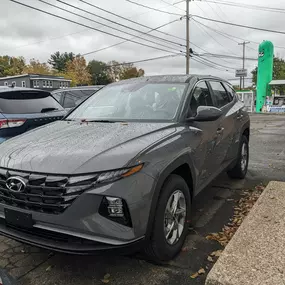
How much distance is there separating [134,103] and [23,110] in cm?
206

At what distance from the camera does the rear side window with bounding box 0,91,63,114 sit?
4.76 meters

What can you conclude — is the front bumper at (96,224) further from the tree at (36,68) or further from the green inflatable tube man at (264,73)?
the tree at (36,68)

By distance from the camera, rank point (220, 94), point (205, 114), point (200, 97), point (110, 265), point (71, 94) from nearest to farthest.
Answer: point (110, 265) < point (205, 114) < point (200, 97) < point (220, 94) < point (71, 94)

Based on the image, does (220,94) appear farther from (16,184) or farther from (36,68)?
(36,68)

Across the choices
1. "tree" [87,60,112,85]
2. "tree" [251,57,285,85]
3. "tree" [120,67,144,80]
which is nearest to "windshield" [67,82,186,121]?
"tree" [251,57,285,85]

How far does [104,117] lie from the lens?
3736mm

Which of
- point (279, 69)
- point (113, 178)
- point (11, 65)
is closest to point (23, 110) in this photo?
point (113, 178)

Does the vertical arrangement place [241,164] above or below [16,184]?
below

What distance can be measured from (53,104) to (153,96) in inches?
96.4

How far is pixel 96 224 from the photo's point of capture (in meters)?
2.31

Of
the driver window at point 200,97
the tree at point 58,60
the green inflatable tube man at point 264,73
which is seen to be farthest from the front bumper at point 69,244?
the tree at point 58,60

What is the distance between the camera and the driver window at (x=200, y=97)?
3671 mm

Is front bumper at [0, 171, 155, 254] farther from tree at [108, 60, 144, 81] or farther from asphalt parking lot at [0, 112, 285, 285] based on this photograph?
tree at [108, 60, 144, 81]

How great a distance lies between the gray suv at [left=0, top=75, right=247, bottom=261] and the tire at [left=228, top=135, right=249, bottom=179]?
163cm
